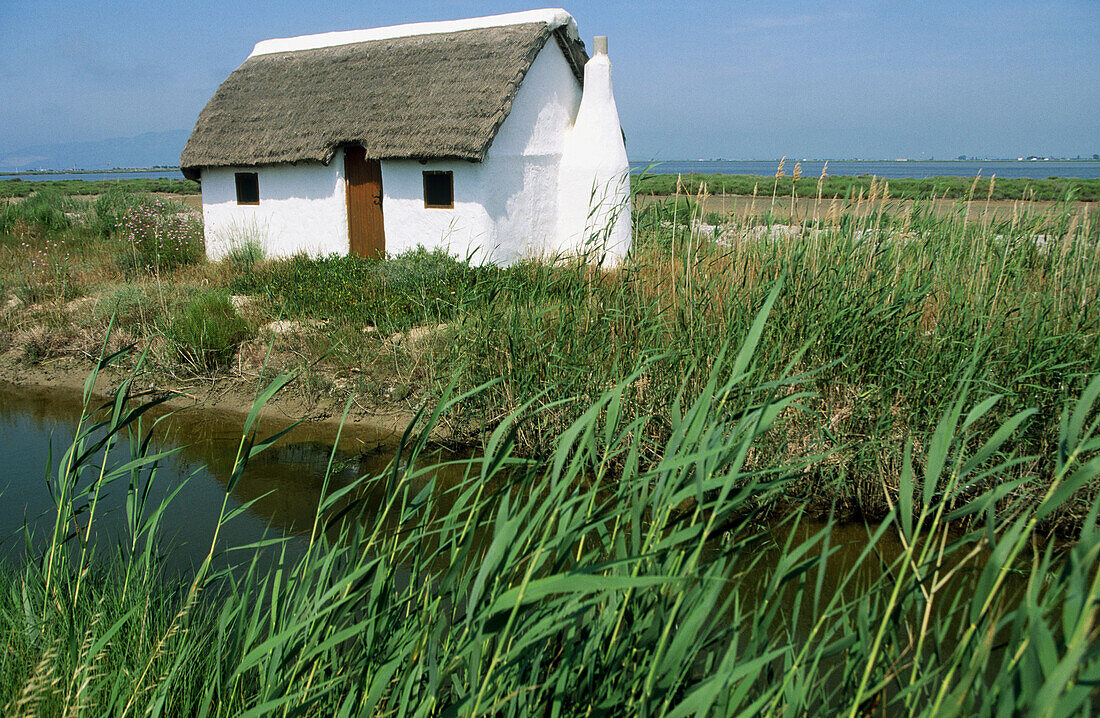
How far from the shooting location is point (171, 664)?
239 centimetres

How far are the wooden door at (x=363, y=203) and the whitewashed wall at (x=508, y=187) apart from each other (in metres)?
0.39

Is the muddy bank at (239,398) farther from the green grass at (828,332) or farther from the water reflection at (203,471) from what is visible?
the green grass at (828,332)

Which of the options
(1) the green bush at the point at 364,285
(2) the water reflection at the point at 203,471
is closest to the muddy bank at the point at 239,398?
(2) the water reflection at the point at 203,471

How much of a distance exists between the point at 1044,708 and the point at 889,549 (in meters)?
3.94

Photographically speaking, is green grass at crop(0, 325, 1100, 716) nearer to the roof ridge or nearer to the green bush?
the green bush

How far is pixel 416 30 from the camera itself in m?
13.1

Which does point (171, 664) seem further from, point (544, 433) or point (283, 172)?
point (283, 172)

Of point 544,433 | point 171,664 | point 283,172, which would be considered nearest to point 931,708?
point 171,664

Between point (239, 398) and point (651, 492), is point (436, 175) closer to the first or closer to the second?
point (239, 398)

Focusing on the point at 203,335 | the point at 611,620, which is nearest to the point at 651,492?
the point at 611,620


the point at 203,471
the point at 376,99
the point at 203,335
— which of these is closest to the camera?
the point at 203,471

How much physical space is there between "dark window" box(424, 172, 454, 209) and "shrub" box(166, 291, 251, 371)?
167 inches

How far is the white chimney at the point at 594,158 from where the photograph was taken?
437 inches

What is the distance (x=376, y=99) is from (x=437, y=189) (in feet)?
6.71
